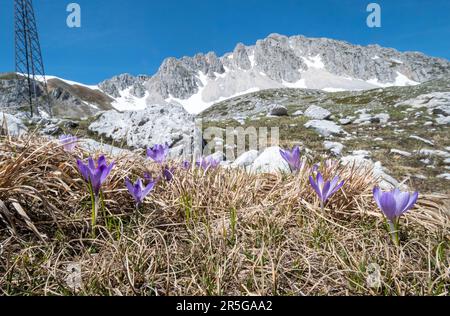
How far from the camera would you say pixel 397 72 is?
195 m

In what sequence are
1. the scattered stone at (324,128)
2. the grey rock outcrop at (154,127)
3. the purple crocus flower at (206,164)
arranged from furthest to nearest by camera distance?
1. the scattered stone at (324,128)
2. the grey rock outcrop at (154,127)
3. the purple crocus flower at (206,164)

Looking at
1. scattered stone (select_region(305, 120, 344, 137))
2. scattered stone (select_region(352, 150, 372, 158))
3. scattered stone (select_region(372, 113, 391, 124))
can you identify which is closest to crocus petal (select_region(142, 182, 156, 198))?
scattered stone (select_region(352, 150, 372, 158))

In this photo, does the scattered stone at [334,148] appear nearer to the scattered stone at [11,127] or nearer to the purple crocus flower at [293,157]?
the purple crocus flower at [293,157]

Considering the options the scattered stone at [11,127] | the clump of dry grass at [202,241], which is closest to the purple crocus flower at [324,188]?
the clump of dry grass at [202,241]

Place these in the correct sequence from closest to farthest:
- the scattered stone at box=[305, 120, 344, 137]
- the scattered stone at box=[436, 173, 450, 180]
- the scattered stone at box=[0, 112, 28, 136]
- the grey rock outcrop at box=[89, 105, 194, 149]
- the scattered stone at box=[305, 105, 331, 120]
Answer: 1. the scattered stone at box=[0, 112, 28, 136]
2. the scattered stone at box=[436, 173, 450, 180]
3. the grey rock outcrop at box=[89, 105, 194, 149]
4. the scattered stone at box=[305, 120, 344, 137]
5. the scattered stone at box=[305, 105, 331, 120]

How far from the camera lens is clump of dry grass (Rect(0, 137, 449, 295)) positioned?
1.41 m

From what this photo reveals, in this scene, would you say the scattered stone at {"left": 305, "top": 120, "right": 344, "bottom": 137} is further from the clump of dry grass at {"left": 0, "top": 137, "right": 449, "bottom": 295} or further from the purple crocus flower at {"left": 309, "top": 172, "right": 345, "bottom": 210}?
the purple crocus flower at {"left": 309, "top": 172, "right": 345, "bottom": 210}

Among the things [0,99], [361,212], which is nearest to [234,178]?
[361,212]

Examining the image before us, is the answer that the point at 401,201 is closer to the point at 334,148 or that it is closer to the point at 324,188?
the point at 324,188

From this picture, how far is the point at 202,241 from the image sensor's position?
175 centimetres

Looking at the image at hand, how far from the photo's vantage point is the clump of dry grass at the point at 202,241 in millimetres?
1410

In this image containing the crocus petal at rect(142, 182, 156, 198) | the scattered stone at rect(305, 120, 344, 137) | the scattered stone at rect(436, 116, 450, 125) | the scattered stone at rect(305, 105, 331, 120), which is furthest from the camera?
the scattered stone at rect(305, 105, 331, 120)

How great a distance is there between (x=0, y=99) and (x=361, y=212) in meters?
152
